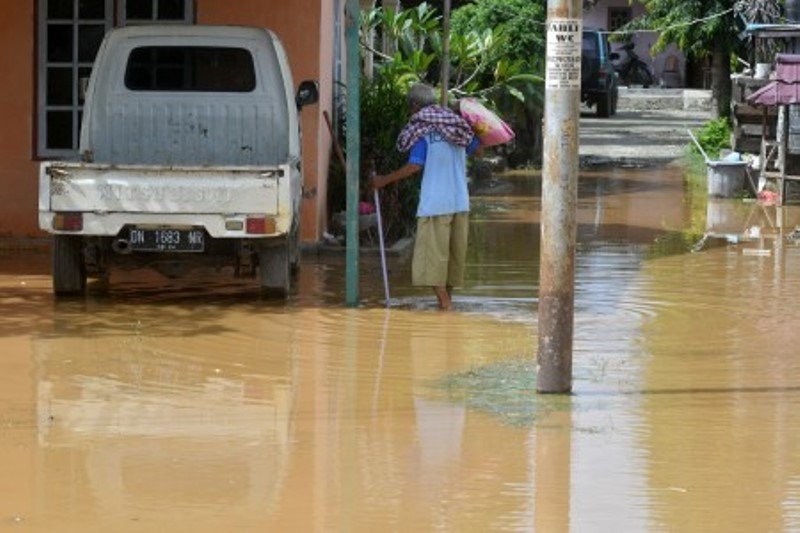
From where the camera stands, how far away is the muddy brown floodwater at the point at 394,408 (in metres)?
7.61

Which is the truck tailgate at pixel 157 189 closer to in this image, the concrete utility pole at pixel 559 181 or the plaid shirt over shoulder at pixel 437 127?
the plaid shirt over shoulder at pixel 437 127

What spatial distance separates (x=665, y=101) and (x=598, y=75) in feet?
25.0

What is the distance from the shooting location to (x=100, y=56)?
1423cm

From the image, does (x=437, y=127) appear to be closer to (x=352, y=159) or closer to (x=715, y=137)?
(x=352, y=159)

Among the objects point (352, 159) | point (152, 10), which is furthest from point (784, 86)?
point (352, 159)

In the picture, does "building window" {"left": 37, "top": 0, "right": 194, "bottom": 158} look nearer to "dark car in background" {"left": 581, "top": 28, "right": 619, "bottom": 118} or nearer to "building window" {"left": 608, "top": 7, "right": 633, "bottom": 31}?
"dark car in background" {"left": 581, "top": 28, "right": 619, "bottom": 118}

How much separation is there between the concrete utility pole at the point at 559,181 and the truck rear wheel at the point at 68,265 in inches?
184

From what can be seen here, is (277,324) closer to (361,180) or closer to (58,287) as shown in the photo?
(58,287)

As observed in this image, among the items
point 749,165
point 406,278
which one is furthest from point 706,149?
point 406,278

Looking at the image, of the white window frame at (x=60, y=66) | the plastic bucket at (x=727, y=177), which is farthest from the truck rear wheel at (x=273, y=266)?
the plastic bucket at (x=727, y=177)

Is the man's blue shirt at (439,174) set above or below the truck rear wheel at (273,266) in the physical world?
above

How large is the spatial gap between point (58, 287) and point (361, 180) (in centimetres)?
476

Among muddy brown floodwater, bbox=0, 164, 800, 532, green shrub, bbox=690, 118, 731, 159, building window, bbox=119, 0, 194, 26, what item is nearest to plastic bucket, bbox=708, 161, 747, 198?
green shrub, bbox=690, 118, 731, 159

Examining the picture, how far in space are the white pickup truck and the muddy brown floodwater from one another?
42 cm
